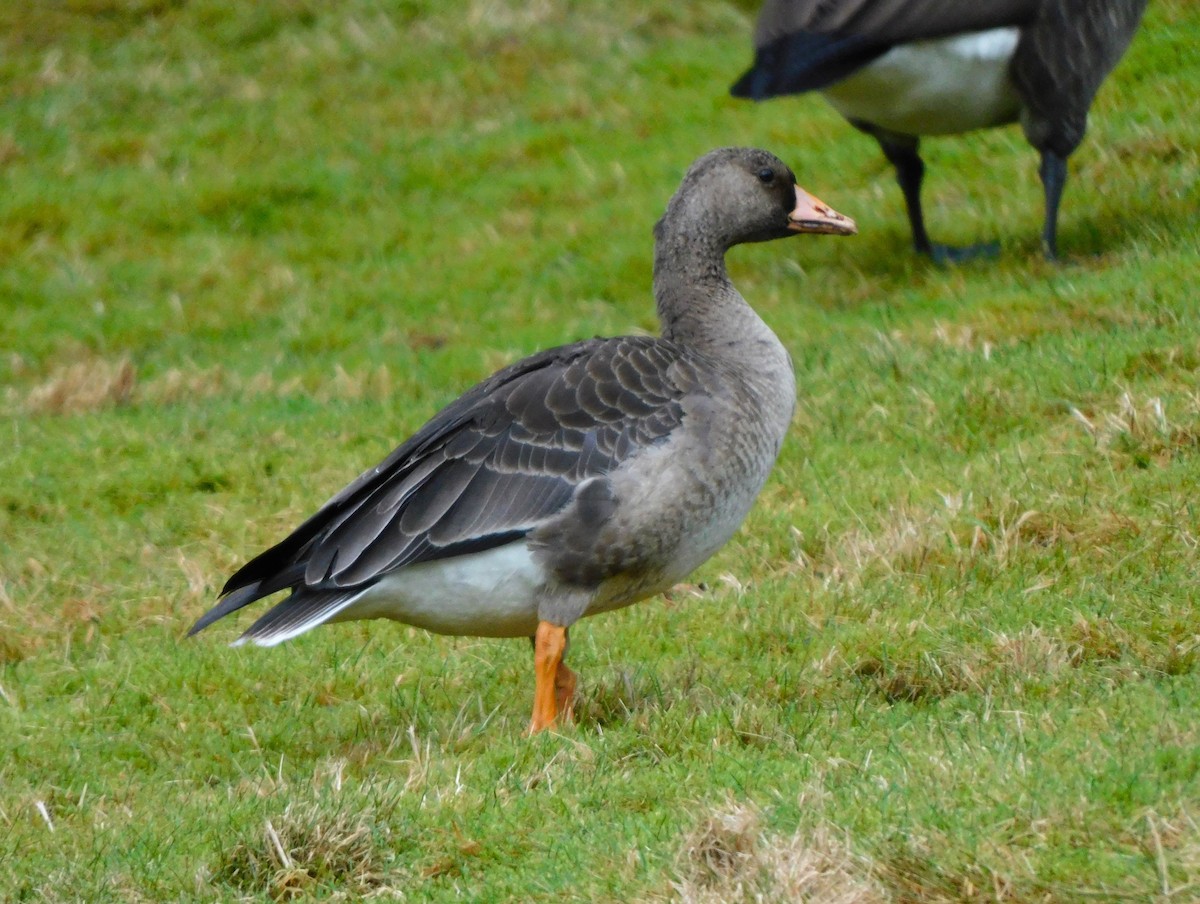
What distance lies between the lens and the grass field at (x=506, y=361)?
13.0ft

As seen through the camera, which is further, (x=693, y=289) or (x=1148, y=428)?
(x=1148, y=428)

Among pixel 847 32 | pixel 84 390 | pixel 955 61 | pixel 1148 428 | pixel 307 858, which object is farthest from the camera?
pixel 84 390

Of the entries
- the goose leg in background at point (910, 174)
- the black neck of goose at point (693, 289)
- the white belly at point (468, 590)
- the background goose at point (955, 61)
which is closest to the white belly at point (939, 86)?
the background goose at point (955, 61)

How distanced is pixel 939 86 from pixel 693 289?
3.88 m

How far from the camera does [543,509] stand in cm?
501

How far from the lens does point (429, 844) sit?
4.05 m

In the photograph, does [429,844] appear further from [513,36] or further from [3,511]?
[513,36]

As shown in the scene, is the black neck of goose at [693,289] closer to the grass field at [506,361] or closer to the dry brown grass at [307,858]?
the grass field at [506,361]

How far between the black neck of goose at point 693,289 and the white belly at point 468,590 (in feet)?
3.70

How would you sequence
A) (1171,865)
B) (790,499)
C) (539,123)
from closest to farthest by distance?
(1171,865) < (790,499) < (539,123)

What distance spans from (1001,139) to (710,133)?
6.91 feet

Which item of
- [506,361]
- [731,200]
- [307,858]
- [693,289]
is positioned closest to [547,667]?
[307,858]

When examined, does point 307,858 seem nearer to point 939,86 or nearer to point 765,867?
point 765,867

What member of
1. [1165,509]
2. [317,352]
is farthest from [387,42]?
[1165,509]
